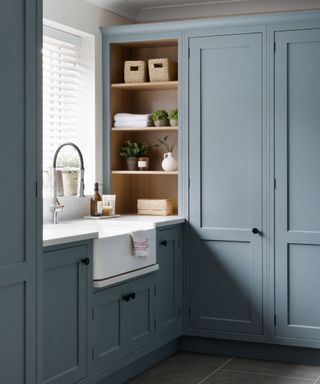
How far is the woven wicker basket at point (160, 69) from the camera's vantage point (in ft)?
16.4

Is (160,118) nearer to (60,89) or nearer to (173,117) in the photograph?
(173,117)

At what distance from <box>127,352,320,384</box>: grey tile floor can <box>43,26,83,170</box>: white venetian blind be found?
148 centimetres

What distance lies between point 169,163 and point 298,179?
0.94 metres

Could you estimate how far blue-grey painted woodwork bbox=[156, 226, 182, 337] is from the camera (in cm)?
459

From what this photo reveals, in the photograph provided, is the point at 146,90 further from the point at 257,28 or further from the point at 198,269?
the point at 198,269

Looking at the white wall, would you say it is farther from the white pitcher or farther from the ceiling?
the white pitcher

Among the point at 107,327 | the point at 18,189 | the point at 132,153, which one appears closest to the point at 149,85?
the point at 132,153

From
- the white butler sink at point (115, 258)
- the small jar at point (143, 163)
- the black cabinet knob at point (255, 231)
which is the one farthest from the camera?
Answer: the small jar at point (143, 163)

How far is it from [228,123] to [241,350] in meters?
1.49

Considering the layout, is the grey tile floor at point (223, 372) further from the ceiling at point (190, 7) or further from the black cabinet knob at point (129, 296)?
the ceiling at point (190, 7)

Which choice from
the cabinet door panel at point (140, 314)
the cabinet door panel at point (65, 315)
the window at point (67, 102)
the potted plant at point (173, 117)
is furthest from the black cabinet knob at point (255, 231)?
the cabinet door panel at point (65, 315)

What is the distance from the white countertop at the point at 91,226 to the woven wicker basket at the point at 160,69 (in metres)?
0.96

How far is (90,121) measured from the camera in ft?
16.6

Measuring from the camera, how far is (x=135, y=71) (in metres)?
5.12
